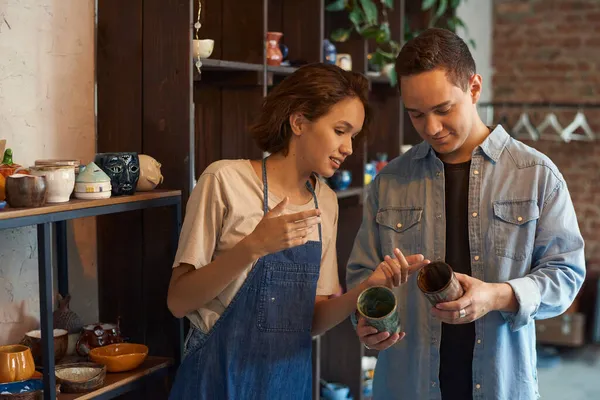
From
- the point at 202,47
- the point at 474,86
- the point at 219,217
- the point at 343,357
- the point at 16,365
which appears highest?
the point at 202,47

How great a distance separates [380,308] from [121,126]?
108 cm

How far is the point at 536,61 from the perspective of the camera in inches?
247

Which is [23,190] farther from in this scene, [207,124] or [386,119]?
[386,119]

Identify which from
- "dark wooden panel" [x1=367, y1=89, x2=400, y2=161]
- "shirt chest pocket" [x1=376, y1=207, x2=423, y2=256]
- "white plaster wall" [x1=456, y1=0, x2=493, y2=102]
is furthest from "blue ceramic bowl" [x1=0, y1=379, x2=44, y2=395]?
"white plaster wall" [x1=456, y1=0, x2=493, y2=102]

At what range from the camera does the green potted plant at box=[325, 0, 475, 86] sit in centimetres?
382

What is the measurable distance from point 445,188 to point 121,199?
868mm

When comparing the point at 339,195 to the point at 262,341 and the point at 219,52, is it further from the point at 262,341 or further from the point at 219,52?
the point at 262,341

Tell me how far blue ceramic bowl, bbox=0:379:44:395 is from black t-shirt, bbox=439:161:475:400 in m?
1.02

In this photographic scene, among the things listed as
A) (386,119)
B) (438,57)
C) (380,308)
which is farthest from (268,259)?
(386,119)

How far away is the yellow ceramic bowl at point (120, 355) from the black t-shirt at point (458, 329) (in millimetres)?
861

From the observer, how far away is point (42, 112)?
2.47 meters

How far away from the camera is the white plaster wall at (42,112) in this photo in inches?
92.7

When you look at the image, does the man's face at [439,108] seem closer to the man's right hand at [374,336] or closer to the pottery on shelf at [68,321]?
the man's right hand at [374,336]

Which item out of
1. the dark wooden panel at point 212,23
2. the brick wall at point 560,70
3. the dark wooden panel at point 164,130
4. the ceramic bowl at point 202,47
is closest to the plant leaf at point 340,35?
the dark wooden panel at point 212,23
